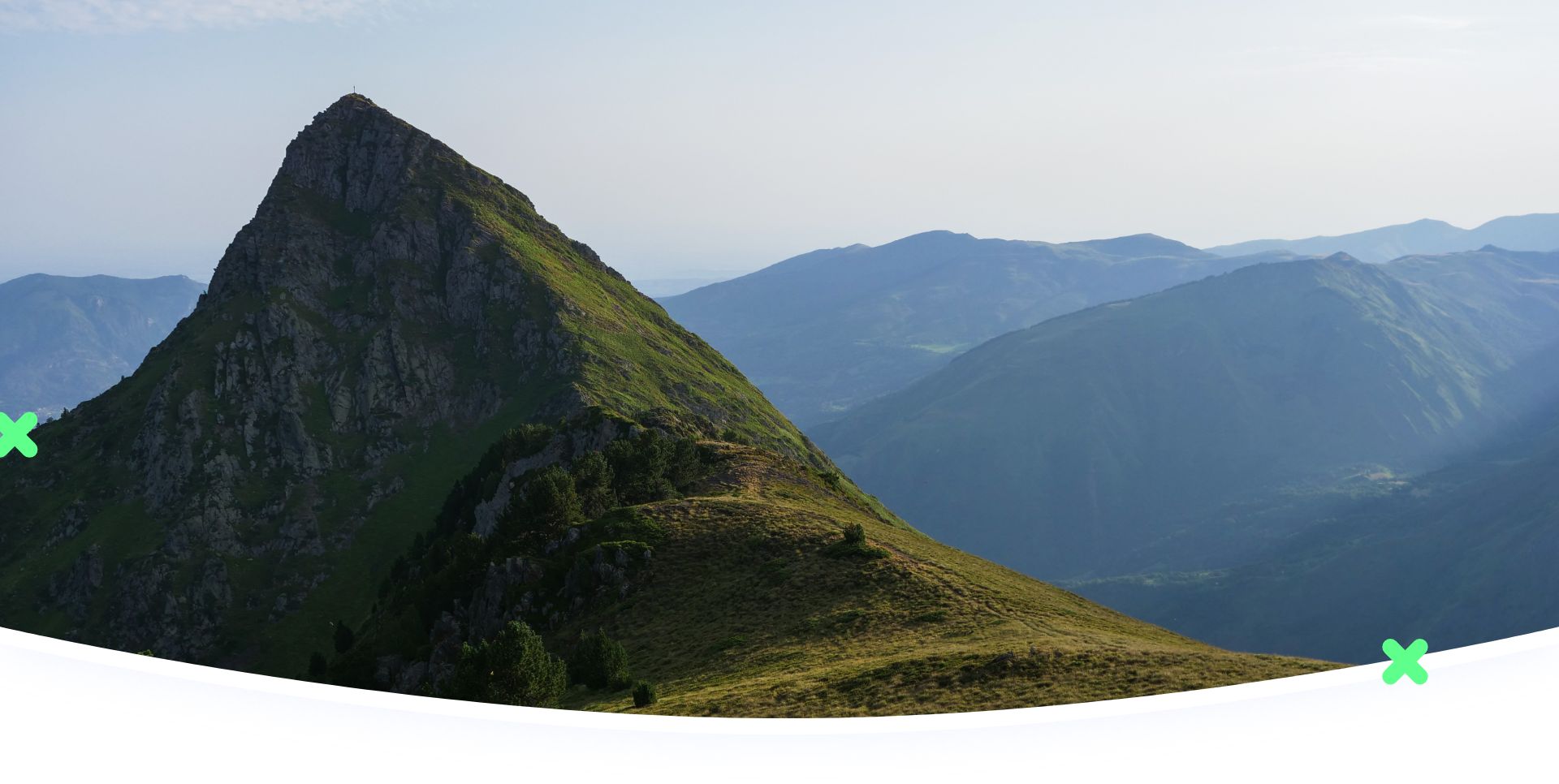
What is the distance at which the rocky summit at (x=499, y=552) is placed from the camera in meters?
49.8

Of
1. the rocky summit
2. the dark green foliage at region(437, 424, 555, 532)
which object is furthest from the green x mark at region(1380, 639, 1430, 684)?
the dark green foliage at region(437, 424, 555, 532)

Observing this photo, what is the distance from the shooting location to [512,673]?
49.2 metres

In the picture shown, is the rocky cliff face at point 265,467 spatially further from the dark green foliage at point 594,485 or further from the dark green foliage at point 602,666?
the dark green foliage at point 602,666

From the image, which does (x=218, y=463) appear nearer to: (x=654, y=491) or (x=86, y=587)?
(x=86, y=587)

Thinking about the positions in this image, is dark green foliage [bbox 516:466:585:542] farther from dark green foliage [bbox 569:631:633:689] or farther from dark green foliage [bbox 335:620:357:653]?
dark green foliage [bbox 569:631:633:689]

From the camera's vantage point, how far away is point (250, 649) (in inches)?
5635

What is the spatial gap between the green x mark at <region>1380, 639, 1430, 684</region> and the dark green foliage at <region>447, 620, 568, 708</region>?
143 ft

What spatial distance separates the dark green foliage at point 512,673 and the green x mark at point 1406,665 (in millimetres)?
43443

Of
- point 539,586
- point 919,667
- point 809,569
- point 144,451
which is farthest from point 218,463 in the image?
point 919,667

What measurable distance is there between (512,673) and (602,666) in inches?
307

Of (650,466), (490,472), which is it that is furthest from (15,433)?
(490,472)

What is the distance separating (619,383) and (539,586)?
363 ft

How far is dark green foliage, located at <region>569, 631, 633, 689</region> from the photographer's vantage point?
55.4 m

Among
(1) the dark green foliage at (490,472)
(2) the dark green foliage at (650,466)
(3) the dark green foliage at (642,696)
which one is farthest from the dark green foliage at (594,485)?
(3) the dark green foliage at (642,696)
